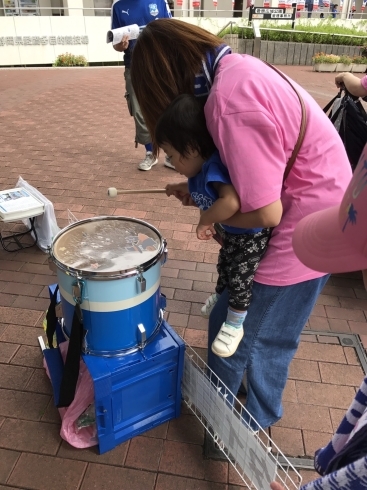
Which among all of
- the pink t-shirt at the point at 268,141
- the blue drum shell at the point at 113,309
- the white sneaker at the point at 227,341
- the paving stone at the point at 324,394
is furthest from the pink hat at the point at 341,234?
the paving stone at the point at 324,394

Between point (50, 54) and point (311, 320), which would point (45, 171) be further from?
point (50, 54)

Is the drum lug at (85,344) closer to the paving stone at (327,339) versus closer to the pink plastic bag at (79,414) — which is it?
the pink plastic bag at (79,414)

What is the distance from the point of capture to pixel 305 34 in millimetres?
14805

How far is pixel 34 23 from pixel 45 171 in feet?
36.0

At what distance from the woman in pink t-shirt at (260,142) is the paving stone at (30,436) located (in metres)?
1.04

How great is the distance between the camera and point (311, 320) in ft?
9.23

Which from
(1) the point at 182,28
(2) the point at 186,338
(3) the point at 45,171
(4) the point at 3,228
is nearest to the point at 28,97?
(3) the point at 45,171

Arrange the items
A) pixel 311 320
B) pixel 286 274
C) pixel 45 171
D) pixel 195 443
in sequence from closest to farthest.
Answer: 1. pixel 286 274
2. pixel 195 443
3. pixel 311 320
4. pixel 45 171

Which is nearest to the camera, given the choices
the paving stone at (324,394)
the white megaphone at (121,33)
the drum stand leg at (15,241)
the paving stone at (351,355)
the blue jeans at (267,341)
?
the blue jeans at (267,341)

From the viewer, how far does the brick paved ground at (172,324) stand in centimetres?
187

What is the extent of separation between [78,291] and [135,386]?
1.72 feet

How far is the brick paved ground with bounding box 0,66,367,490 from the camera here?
1.87 meters

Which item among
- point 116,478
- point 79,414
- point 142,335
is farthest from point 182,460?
point 142,335

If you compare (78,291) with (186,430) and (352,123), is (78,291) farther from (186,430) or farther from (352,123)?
(352,123)
